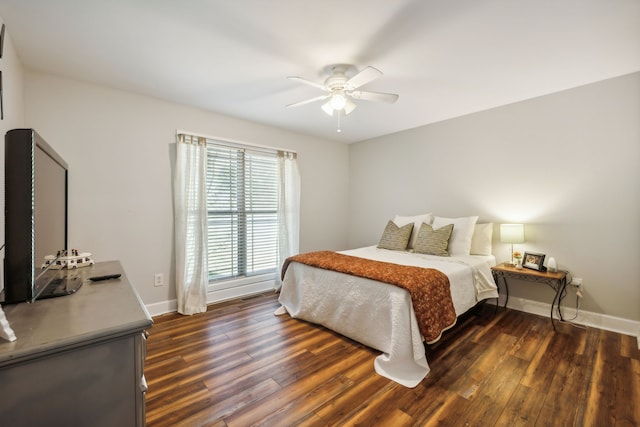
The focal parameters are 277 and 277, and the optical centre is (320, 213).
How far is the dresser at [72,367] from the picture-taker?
0.75m

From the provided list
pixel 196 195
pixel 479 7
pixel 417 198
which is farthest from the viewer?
pixel 417 198

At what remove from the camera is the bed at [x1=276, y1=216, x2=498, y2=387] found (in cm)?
199

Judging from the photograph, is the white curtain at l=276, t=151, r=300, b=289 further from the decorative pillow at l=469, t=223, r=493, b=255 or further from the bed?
the decorative pillow at l=469, t=223, r=493, b=255

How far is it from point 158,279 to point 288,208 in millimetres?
1804

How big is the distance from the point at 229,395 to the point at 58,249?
143cm

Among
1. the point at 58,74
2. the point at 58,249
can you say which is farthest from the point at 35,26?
the point at 58,249

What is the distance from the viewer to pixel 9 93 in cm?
184

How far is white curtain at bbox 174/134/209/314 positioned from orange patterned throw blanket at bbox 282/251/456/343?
1.47m

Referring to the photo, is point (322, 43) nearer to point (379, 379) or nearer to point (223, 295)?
point (379, 379)

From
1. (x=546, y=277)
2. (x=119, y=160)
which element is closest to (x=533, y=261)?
(x=546, y=277)

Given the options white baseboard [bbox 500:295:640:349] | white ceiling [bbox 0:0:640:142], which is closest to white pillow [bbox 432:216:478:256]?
white baseboard [bbox 500:295:640:349]

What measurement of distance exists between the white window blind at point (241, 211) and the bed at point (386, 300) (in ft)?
2.93

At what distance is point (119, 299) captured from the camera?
1210mm

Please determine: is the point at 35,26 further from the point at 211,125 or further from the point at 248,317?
the point at 248,317
